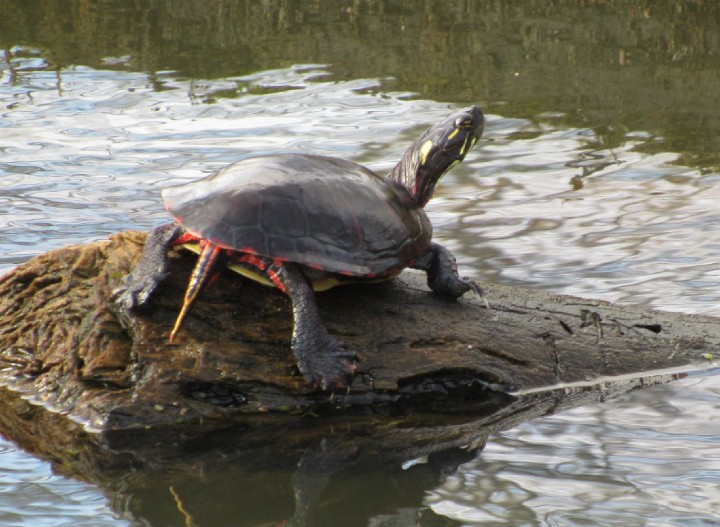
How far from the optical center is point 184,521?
10.6 feet

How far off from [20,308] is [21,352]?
0.19 metres

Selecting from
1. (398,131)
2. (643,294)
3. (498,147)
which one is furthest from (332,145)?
(643,294)

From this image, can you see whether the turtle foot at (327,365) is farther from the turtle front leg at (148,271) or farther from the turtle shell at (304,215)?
the turtle front leg at (148,271)

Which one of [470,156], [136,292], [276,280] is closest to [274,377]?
[276,280]

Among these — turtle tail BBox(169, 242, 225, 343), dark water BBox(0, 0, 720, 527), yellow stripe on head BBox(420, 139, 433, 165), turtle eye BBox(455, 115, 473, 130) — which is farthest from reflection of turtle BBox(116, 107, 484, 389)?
dark water BBox(0, 0, 720, 527)

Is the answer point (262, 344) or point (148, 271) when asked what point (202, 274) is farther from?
point (262, 344)

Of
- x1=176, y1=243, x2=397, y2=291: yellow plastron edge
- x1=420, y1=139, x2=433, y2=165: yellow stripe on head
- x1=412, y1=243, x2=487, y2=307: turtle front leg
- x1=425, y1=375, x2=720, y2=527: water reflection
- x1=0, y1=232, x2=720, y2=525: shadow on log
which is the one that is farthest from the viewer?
A: x1=420, y1=139, x2=433, y2=165: yellow stripe on head

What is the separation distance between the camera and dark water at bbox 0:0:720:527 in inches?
134

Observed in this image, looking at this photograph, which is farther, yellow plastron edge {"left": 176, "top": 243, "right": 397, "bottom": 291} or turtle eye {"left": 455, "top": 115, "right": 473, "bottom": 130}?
turtle eye {"left": 455, "top": 115, "right": 473, "bottom": 130}

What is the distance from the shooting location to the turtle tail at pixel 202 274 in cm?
365

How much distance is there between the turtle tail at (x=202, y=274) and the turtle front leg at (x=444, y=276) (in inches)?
32.1

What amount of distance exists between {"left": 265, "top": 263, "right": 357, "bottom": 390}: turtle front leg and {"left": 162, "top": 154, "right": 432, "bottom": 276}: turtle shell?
9 cm

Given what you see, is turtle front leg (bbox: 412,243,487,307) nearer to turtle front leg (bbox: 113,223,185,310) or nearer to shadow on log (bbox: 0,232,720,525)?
shadow on log (bbox: 0,232,720,525)

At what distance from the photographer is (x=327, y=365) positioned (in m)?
3.71
